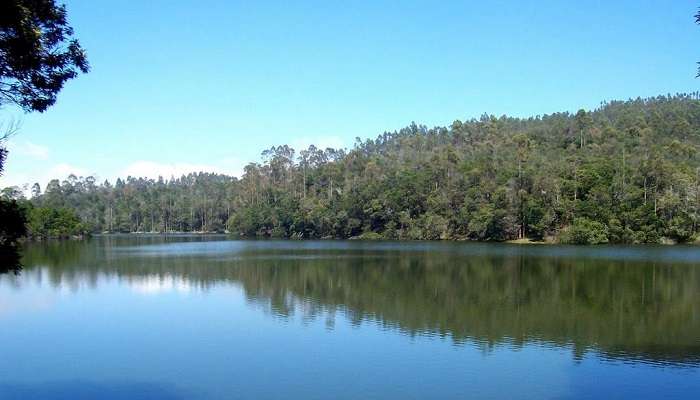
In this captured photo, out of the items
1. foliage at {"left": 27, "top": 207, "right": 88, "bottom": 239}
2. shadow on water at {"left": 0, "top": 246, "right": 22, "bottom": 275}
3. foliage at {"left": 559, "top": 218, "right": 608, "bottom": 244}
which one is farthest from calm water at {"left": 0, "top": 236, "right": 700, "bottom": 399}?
foliage at {"left": 27, "top": 207, "right": 88, "bottom": 239}

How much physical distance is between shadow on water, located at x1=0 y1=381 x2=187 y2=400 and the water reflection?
27.0 feet

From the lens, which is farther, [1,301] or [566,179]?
[566,179]

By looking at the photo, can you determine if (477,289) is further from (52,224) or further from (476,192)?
(52,224)

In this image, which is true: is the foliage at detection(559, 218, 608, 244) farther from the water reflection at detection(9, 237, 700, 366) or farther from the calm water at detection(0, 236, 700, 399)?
the calm water at detection(0, 236, 700, 399)

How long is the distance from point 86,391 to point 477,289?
64.2 feet

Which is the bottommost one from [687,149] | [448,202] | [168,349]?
[168,349]

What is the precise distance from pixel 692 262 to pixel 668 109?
285 ft

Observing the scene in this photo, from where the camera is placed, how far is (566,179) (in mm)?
73625

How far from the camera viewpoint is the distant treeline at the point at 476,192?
6788 cm

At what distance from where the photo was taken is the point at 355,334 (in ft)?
63.5

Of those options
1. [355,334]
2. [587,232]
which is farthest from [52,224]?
[355,334]

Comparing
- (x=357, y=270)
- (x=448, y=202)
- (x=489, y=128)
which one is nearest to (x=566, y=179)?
(x=448, y=202)

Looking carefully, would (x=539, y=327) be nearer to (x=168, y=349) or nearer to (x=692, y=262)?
(x=168, y=349)

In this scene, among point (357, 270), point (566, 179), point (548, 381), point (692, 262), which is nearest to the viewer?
point (548, 381)
